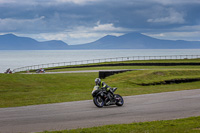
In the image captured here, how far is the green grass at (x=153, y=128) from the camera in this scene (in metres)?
10.7

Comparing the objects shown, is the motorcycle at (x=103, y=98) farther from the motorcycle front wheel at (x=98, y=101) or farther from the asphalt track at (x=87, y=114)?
the asphalt track at (x=87, y=114)

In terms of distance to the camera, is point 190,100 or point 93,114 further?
point 190,100

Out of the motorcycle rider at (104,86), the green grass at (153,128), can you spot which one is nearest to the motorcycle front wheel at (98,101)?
the motorcycle rider at (104,86)

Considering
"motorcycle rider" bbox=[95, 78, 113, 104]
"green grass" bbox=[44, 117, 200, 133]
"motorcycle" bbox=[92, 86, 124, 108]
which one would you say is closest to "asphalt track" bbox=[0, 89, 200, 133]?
"motorcycle" bbox=[92, 86, 124, 108]

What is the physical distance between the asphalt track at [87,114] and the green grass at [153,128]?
38.2 inches

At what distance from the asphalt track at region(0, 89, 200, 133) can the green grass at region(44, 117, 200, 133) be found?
3.19 ft

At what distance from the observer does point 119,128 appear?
37.1ft

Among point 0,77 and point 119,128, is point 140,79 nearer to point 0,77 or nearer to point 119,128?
point 0,77

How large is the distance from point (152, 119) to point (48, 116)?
15.5 feet

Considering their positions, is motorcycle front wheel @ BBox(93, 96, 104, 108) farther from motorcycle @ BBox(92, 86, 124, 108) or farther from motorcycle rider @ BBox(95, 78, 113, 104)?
motorcycle rider @ BBox(95, 78, 113, 104)

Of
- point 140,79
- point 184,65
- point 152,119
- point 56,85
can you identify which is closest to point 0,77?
point 56,85

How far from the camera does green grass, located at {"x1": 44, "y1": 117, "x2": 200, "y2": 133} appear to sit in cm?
1074

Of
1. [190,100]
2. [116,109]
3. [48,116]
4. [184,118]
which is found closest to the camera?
[184,118]

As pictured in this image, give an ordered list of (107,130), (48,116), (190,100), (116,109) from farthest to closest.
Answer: (190,100)
(116,109)
(48,116)
(107,130)
